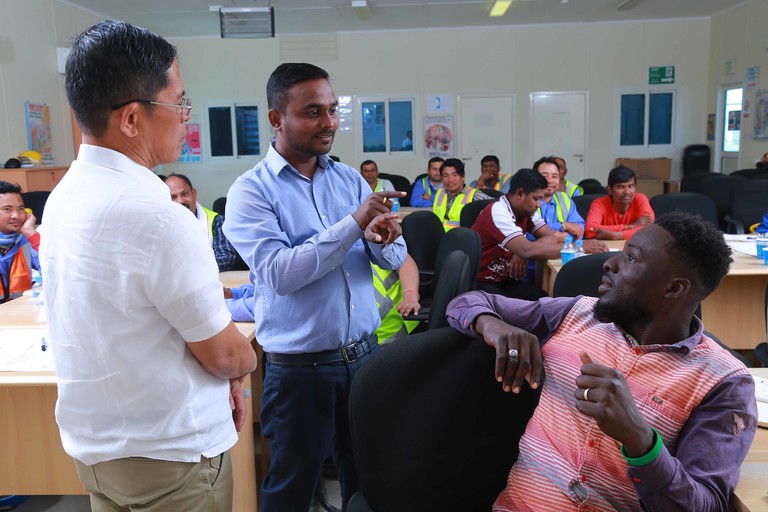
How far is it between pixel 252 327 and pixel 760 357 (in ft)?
7.24

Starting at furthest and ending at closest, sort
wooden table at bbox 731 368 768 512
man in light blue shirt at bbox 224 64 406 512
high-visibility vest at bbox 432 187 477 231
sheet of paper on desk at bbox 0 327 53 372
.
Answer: high-visibility vest at bbox 432 187 477 231 → sheet of paper on desk at bbox 0 327 53 372 → man in light blue shirt at bbox 224 64 406 512 → wooden table at bbox 731 368 768 512

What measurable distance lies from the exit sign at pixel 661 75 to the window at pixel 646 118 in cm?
16

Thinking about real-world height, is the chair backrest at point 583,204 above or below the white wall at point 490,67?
below

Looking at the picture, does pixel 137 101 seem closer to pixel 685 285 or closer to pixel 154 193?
pixel 154 193

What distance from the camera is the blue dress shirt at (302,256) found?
168 cm

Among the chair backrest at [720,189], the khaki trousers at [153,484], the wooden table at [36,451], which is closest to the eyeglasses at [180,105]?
the khaki trousers at [153,484]

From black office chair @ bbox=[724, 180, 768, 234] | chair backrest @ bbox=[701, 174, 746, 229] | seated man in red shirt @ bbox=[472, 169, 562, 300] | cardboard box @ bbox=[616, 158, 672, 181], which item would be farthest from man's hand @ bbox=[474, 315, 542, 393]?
cardboard box @ bbox=[616, 158, 672, 181]

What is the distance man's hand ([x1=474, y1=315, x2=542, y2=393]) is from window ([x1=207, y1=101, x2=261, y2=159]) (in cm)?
1028

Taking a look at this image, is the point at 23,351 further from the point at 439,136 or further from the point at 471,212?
the point at 439,136

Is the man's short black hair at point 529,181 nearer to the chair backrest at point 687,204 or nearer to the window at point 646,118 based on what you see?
the chair backrest at point 687,204

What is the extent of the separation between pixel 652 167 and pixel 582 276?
9291 mm

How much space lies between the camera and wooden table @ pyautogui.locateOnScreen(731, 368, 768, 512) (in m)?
1.18

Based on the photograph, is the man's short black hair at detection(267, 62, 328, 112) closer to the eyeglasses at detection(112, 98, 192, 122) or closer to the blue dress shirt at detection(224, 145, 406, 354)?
the blue dress shirt at detection(224, 145, 406, 354)

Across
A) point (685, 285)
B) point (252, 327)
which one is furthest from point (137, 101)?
point (252, 327)
